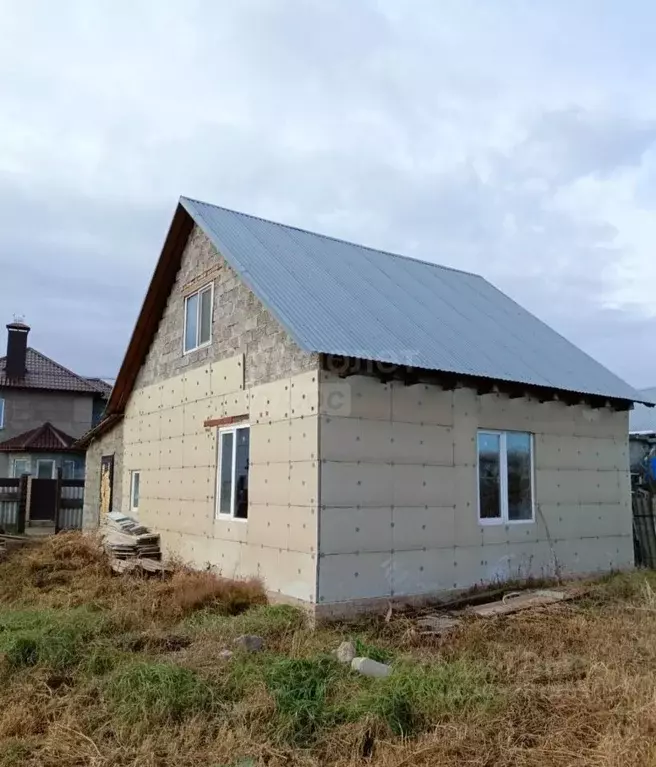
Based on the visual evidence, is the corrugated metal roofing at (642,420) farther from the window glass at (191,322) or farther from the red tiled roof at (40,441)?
the red tiled roof at (40,441)

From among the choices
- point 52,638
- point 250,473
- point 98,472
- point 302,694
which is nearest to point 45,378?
point 98,472

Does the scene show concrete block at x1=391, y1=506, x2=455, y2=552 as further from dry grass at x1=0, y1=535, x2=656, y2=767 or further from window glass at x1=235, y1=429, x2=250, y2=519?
window glass at x1=235, y1=429, x2=250, y2=519

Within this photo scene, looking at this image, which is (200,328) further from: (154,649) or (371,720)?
(371,720)

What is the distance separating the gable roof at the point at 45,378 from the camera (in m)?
31.5

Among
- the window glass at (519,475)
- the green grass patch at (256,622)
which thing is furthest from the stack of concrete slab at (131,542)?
the window glass at (519,475)

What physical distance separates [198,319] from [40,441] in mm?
19616

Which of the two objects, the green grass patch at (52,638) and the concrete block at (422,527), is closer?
the green grass patch at (52,638)

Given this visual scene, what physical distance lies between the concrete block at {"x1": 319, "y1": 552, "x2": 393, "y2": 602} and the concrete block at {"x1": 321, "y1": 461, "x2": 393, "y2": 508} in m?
0.68

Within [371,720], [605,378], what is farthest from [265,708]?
[605,378]

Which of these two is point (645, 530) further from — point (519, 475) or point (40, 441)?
point (40, 441)

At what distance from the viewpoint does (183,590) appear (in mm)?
9461

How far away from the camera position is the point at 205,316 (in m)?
12.4

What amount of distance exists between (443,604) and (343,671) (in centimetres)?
363

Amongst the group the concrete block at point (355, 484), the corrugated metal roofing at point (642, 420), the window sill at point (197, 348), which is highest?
the window sill at point (197, 348)
